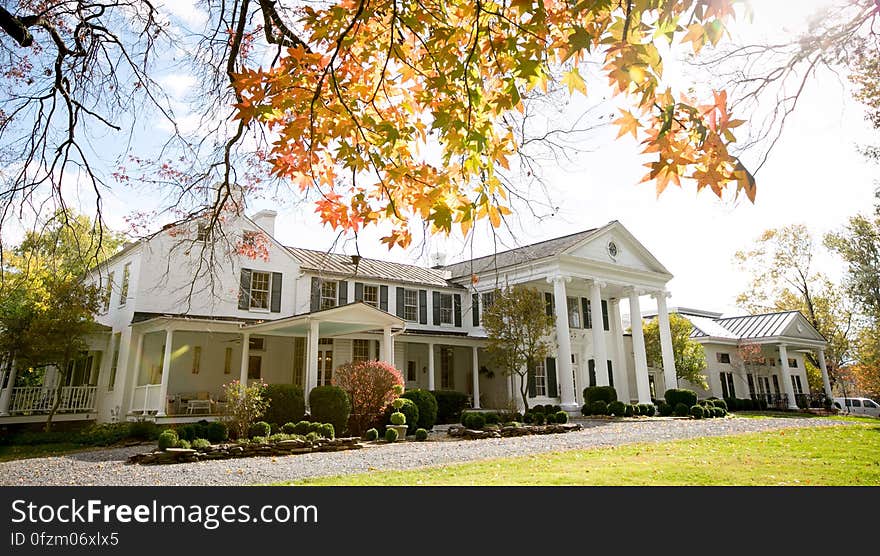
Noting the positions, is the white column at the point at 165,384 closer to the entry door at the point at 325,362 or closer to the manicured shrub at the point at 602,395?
the entry door at the point at 325,362

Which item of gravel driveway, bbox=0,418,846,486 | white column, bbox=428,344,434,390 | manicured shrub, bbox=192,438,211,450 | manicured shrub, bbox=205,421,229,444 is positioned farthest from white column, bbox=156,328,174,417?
white column, bbox=428,344,434,390

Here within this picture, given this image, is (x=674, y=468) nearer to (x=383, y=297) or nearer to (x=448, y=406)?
(x=448, y=406)

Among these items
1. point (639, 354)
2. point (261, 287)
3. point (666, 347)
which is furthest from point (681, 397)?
point (261, 287)

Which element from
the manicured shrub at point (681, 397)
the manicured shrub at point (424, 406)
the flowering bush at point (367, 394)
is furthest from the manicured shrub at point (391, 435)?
the manicured shrub at point (681, 397)

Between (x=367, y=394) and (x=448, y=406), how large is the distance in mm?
6718

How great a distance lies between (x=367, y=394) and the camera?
52.0 ft

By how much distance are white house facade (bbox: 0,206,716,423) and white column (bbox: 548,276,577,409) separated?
0.06m

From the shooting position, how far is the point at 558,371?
26.9 m

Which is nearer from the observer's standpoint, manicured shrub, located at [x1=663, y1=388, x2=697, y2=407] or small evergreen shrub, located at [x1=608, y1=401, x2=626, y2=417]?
small evergreen shrub, located at [x1=608, y1=401, x2=626, y2=417]

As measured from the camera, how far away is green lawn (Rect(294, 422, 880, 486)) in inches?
272

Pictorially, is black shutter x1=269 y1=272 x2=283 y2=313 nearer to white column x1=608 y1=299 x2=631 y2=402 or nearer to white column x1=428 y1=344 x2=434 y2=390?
white column x1=428 y1=344 x2=434 y2=390
